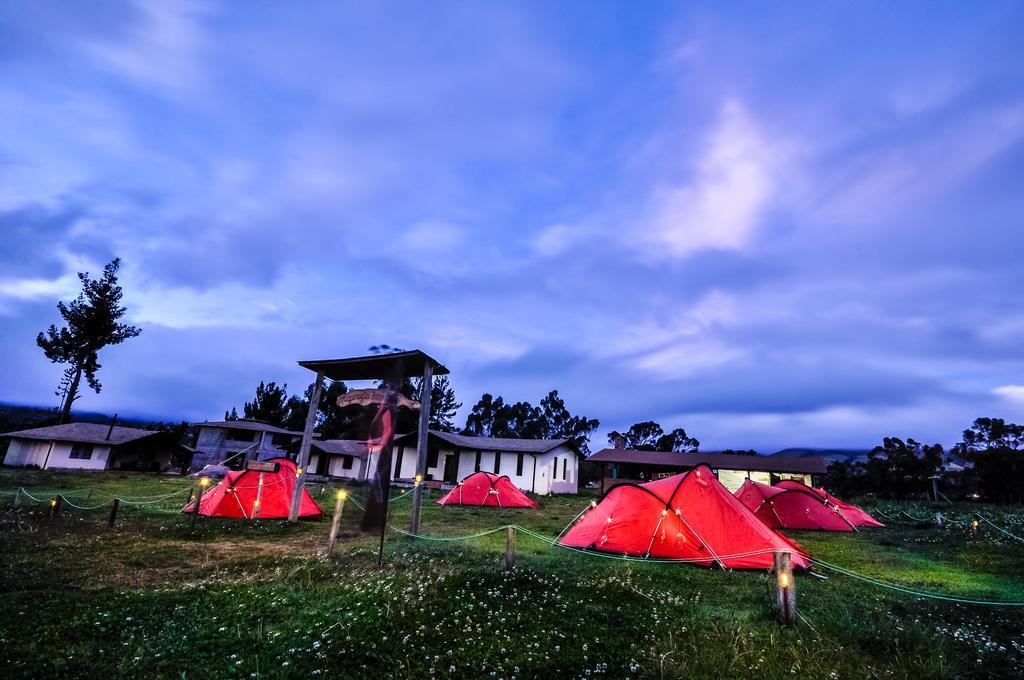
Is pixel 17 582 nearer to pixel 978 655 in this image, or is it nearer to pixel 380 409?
pixel 380 409

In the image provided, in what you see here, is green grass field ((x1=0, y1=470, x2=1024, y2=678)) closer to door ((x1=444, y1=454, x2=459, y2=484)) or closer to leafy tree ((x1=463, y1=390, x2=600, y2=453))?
door ((x1=444, y1=454, x2=459, y2=484))

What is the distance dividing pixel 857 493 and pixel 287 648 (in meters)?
49.6

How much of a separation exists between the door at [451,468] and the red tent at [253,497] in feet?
79.0

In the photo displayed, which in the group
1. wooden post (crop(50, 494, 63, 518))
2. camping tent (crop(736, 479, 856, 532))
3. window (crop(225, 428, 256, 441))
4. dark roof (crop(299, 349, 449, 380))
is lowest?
wooden post (crop(50, 494, 63, 518))

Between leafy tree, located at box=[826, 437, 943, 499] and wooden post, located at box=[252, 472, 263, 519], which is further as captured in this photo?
leafy tree, located at box=[826, 437, 943, 499]

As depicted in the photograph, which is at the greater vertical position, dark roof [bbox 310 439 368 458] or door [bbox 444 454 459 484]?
dark roof [bbox 310 439 368 458]

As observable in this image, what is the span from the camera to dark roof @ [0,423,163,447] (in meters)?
39.5

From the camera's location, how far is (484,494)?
26.0m

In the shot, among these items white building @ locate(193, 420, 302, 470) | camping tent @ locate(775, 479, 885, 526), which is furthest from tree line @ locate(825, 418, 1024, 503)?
white building @ locate(193, 420, 302, 470)

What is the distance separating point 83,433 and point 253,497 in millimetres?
39792

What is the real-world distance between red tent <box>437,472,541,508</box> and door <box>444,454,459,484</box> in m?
14.5

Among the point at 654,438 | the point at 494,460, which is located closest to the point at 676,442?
the point at 654,438

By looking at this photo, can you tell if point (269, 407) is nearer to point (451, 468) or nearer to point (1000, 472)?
point (451, 468)

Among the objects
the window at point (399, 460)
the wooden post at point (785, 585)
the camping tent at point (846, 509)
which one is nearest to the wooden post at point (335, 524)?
the wooden post at point (785, 585)
